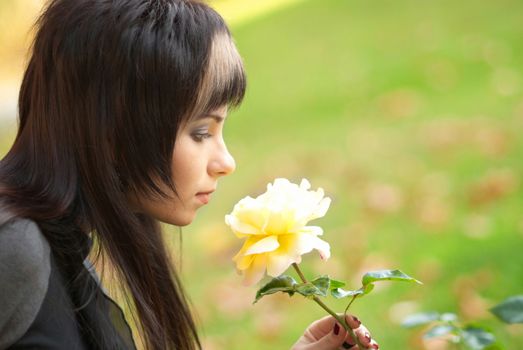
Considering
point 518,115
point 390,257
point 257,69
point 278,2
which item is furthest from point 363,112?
point 278,2

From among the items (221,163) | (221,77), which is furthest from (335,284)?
(221,77)

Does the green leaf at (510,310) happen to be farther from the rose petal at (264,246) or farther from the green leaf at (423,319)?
the rose petal at (264,246)

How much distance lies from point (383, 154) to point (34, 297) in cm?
300

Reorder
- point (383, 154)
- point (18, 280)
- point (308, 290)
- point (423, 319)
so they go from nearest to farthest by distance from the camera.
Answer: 1. point (308, 290)
2. point (18, 280)
3. point (423, 319)
4. point (383, 154)

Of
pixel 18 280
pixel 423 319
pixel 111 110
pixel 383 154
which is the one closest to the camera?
pixel 18 280

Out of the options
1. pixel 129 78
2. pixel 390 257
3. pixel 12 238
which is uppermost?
pixel 129 78

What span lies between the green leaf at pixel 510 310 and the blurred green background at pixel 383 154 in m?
0.88

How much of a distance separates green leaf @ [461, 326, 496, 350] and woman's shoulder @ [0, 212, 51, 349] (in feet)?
2.29

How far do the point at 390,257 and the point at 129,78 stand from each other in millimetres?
1950

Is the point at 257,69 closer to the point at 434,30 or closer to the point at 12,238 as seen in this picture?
the point at 434,30

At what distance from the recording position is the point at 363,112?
189 inches

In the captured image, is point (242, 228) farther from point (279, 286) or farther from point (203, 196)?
point (203, 196)

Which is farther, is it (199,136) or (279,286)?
(199,136)

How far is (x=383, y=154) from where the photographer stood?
164 inches
